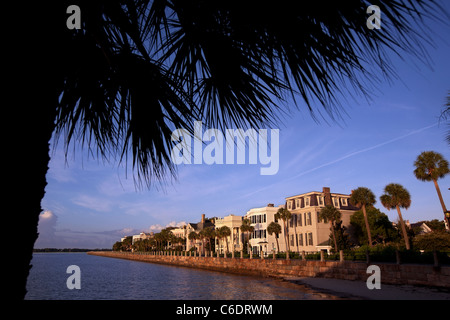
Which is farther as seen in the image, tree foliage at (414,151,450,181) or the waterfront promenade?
tree foliage at (414,151,450,181)

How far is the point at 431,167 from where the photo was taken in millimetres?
34000

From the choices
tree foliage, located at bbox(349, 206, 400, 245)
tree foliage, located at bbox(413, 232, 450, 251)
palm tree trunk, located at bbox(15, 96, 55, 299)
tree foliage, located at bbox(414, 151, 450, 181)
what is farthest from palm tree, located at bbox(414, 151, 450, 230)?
palm tree trunk, located at bbox(15, 96, 55, 299)

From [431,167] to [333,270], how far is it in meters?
18.1

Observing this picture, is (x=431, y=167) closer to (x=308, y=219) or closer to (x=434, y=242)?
(x=434, y=242)

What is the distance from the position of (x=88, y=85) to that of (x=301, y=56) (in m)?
1.71

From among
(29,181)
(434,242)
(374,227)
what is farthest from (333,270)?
(29,181)

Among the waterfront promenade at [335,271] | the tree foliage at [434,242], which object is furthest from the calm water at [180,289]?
the tree foliage at [434,242]

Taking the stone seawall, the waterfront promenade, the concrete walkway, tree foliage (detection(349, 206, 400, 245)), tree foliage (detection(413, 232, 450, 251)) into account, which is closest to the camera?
the concrete walkway

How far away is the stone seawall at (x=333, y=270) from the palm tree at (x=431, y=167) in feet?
53.9

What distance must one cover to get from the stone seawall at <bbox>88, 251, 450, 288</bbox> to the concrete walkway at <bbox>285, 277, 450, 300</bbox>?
0.56m

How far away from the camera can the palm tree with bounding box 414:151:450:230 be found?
33.3 m

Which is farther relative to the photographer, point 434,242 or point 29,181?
point 434,242

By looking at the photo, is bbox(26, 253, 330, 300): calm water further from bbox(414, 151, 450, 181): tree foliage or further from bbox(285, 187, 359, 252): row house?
bbox(414, 151, 450, 181): tree foliage
